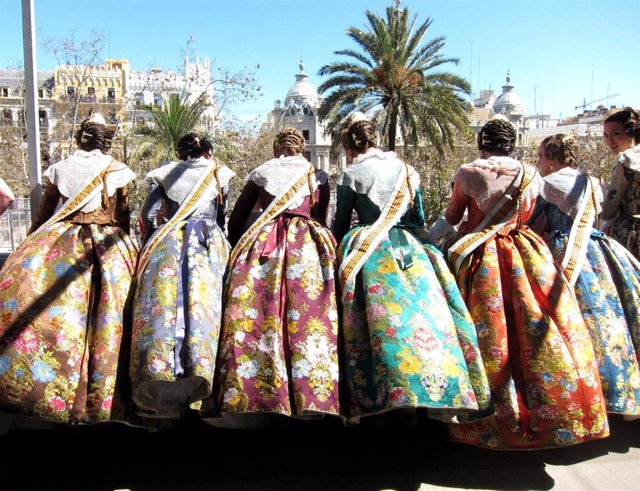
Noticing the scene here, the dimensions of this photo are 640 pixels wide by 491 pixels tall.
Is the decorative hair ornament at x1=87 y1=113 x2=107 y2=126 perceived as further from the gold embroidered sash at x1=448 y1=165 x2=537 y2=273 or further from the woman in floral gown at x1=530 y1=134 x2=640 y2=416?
the woman in floral gown at x1=530 y1=134 x2=640 y2=416

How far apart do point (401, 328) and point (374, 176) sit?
1.06 m

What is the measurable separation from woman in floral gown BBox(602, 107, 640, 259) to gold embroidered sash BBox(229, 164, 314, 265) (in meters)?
2.45

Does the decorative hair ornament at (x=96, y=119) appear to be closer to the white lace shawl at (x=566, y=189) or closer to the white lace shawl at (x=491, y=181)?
the white lace shawl at (x=491, y=181)

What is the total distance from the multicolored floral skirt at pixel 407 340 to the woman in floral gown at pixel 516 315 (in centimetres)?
16

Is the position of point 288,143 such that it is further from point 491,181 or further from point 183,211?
point 491,181

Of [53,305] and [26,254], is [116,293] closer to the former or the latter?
[53,305]

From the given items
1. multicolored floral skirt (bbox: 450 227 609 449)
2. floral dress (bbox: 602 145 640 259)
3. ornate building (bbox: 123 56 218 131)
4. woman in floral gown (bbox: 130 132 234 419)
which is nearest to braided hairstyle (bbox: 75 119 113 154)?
woman in floral gown (bbox: 130 132 234 419)

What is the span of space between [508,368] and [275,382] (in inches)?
53.1

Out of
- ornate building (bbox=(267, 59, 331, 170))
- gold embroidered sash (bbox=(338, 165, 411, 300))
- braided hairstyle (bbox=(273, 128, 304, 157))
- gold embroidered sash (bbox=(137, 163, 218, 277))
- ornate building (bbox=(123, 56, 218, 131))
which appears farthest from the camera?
ornate building (bbox=(267, 59, 331, 170))

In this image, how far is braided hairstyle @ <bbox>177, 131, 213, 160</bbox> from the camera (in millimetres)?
4035

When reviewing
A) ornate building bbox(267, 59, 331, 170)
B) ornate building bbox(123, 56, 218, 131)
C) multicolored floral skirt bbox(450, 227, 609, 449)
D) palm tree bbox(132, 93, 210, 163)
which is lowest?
multicolored floral skirt bbox(450, 227, 609, 449)

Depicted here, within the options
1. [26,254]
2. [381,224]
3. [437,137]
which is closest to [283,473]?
[381,224]

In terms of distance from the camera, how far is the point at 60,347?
317cm

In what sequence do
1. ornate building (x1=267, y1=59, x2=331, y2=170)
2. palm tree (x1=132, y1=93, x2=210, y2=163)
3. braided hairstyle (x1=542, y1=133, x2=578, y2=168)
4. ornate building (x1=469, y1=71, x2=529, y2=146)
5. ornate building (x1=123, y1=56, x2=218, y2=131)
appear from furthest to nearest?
1. ornate building (x1=267, y1=59, x2=331, y2=170)
2. ornate building (x1=469, y1=71, x2=529, y2=146)
3. ornate building (x1=123, y1=56, x2=218, y2=131)
4. palm tree (x1=132, y1=93, x2=210, y2=163)
5. braided hairstyle (x1=542, y1=133, x2=578, y2=168)
